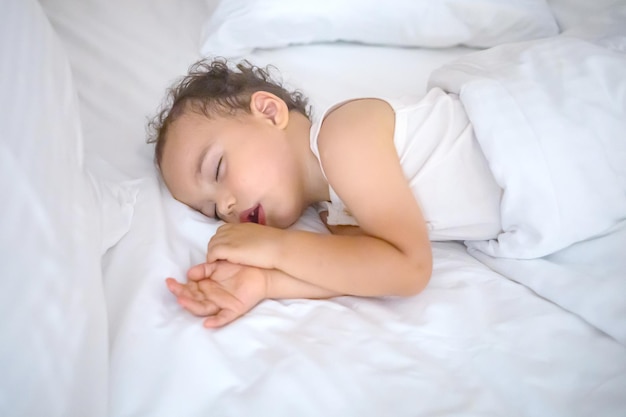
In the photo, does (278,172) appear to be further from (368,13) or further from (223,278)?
(368,13)

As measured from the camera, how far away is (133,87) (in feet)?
3.94

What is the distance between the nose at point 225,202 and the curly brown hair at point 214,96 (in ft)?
0.48

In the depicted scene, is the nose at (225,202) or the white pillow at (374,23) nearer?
the nose at (225,202)

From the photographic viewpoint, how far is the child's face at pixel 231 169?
0.90 m

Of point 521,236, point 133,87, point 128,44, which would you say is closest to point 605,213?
point 521,236

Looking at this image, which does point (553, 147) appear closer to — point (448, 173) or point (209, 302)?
point (448, 173)

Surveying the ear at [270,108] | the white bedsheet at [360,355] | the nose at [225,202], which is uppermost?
the ear at [270,108]

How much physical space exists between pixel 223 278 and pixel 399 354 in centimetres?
28

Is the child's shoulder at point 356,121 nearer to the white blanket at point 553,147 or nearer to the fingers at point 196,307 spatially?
the white blanket at point 553,147

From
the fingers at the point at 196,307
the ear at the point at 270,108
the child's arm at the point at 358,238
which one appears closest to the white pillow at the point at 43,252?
the fingers at the point at 196,307

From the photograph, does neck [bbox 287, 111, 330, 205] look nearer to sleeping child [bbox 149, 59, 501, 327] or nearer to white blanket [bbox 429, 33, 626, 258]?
sleeping child [bbox 149, 59, 501, 327]

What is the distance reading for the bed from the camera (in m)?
0.54

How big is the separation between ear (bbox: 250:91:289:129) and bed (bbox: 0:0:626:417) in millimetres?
197

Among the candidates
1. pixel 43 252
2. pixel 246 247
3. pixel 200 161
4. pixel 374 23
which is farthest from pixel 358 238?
pixel 374 23
